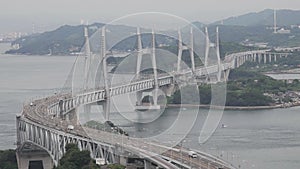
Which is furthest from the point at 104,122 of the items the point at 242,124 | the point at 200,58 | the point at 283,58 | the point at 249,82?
the point at 283,58

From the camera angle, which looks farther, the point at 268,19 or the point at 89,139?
the point at 268,19

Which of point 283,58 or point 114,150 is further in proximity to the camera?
point 283,58

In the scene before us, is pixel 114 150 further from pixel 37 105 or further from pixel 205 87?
pixel 205 87

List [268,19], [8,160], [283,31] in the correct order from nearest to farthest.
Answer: [8,160] → [283,31] → [268,19]

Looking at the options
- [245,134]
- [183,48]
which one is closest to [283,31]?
[183,48]

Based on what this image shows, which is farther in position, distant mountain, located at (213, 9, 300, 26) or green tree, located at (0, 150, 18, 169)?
distant mountain, located at (213, 9, 300, 26)

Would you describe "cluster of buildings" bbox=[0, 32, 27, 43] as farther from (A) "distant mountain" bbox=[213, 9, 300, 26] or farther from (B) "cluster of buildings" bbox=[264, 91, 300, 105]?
(B) "cluster of buildings" bbox=[264, 91, 300, 105]

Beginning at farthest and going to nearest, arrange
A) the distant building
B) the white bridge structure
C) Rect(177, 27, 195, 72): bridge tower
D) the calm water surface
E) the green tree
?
the distant building
Rect(177, 27, 195, 72): bridge tower
the calm water surface
the green tree
the white bridge structure

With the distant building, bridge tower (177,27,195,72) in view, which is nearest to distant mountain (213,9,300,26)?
the distant building

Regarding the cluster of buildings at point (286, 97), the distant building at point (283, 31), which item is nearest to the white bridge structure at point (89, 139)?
the cluster of buildings at point (286, 97)

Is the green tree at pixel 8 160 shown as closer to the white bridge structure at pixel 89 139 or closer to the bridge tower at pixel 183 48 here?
the white bridge structure at pixel 89 139

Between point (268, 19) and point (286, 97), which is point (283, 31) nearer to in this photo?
point (268, 19)
